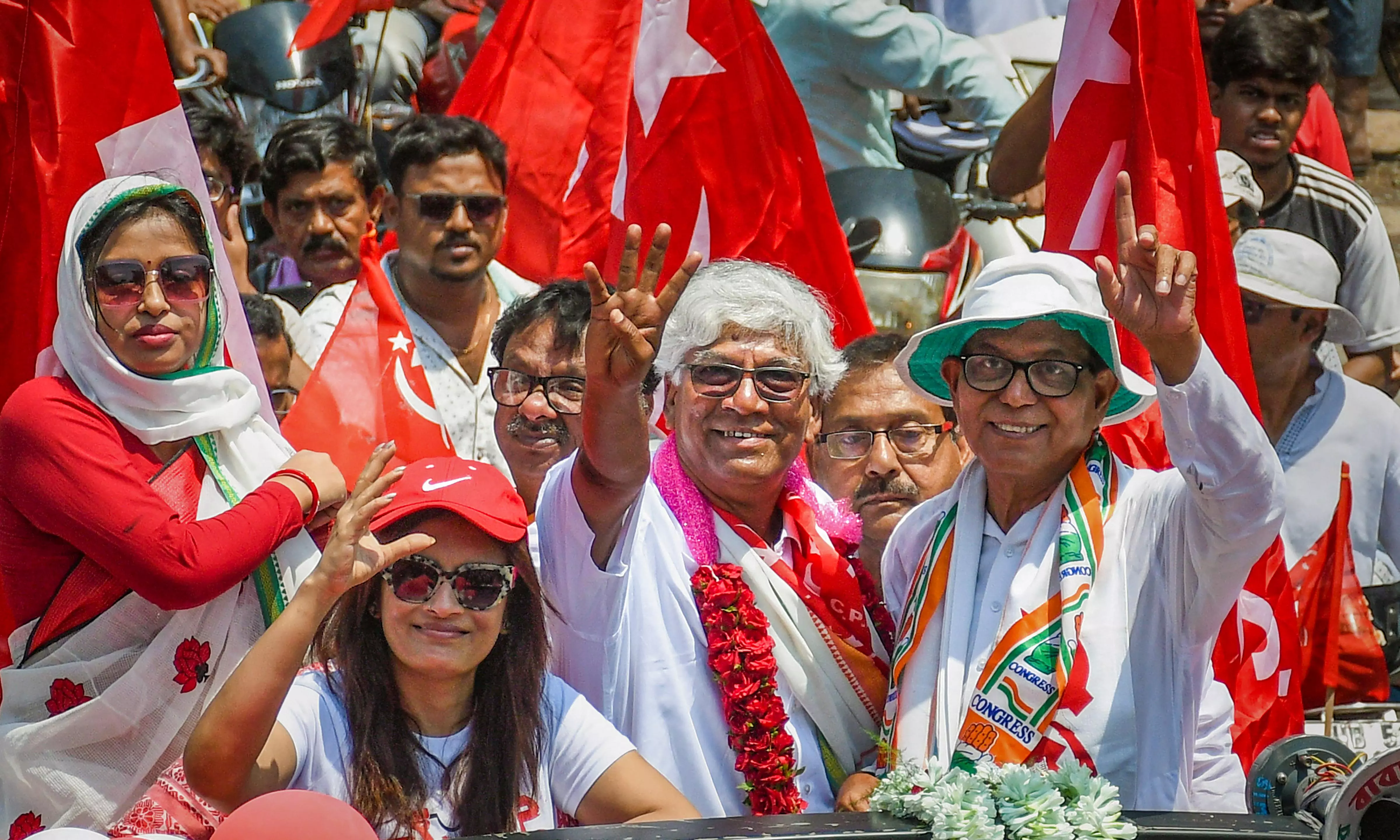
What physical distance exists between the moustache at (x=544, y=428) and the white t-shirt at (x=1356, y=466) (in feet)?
7.48

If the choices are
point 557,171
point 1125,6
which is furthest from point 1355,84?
point 557,171

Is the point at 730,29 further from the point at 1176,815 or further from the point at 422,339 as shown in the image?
the point at 1176,815

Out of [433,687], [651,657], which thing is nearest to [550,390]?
[651,657]

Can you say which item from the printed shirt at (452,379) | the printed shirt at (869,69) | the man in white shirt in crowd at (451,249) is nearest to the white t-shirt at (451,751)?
the printed shirt at (452,379)

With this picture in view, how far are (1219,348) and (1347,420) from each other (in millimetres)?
1193

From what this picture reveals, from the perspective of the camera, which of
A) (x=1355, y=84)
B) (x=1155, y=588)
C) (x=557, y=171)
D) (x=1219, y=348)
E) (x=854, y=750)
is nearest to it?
(x=1155, y=588)

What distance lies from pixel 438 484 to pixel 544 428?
3.95ft

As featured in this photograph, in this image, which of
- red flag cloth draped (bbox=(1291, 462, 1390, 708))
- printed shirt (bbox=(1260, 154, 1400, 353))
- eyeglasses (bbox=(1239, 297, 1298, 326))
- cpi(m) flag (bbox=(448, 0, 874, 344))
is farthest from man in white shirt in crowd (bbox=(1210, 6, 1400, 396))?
cpi(m) flag (bbox=(448, 0, 874, 344))

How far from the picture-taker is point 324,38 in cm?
600

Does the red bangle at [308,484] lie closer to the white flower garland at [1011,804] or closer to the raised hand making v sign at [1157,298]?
the white flower garland at [1011,804]

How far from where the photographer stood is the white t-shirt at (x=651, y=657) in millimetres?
3053

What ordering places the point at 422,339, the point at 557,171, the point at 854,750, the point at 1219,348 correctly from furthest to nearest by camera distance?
the point at 557,171 < the point at 422,339 < the point at 1219,348 < the point at 854,750

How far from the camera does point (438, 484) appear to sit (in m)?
2.81

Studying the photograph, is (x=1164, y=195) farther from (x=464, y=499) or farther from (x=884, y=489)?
(x=464, y=499)
